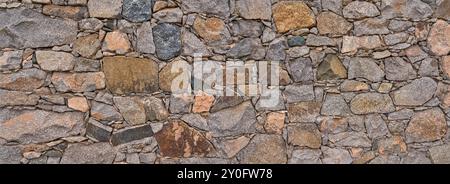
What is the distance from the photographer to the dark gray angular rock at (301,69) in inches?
123

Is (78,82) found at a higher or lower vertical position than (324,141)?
higher

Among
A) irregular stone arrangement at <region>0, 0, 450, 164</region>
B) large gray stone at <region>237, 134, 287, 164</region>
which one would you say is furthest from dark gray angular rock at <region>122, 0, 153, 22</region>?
large gray stone at <region>237, 134, 287, 164</region>

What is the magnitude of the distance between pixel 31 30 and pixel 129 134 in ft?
3.32

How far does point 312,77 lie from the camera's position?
10.4ft

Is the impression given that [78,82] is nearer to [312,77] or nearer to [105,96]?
[105,96]

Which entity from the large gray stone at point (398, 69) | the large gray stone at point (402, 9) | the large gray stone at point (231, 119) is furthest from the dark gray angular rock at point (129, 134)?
the large gray stone at point (402, 9)

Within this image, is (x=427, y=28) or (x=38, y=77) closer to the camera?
(x=38, y=77)

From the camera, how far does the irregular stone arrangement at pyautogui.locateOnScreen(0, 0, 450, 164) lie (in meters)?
2.98

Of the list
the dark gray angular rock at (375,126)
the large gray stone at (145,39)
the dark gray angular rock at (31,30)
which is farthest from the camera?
the dark gray angular rock at (375,126)

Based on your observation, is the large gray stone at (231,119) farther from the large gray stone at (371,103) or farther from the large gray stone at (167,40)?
the large gray stone at (371,103)

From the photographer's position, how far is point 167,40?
9.94 ft

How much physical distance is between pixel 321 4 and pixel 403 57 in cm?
76

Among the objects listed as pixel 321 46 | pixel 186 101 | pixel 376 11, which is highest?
pixel 376 11

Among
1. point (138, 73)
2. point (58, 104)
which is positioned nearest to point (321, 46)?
point (138, 73)
